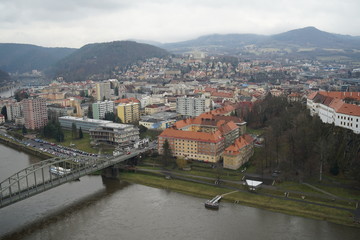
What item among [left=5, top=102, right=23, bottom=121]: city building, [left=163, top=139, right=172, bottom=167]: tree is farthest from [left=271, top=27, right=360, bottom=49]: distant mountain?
[left=163, top=139, right=172, bottom=167]: tree

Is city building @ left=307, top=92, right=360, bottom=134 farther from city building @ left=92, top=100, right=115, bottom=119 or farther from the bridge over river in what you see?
city building @ left=92, top=100, right=115, bottom=119

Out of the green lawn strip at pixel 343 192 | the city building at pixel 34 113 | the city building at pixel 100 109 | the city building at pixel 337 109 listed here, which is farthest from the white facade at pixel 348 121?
the city building at pixel 34 113

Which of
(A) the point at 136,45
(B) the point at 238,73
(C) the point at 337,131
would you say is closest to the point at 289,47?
(A) the point at 136,45

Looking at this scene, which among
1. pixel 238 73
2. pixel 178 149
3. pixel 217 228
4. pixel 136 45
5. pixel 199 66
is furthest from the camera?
pixel 136 45

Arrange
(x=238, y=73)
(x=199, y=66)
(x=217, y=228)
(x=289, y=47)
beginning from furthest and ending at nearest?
(x=289, y=47) → (x=199, y=66) → (x=238, y=73) → (x=217, y=228)

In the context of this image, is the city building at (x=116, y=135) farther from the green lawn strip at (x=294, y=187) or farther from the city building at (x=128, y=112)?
the green lawn strip at (x=294, y=187)

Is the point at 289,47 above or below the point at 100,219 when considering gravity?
above

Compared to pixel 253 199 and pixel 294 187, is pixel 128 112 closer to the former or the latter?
pixel 253 199

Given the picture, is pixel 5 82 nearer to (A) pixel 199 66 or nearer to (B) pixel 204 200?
(A) pixel 199 66
